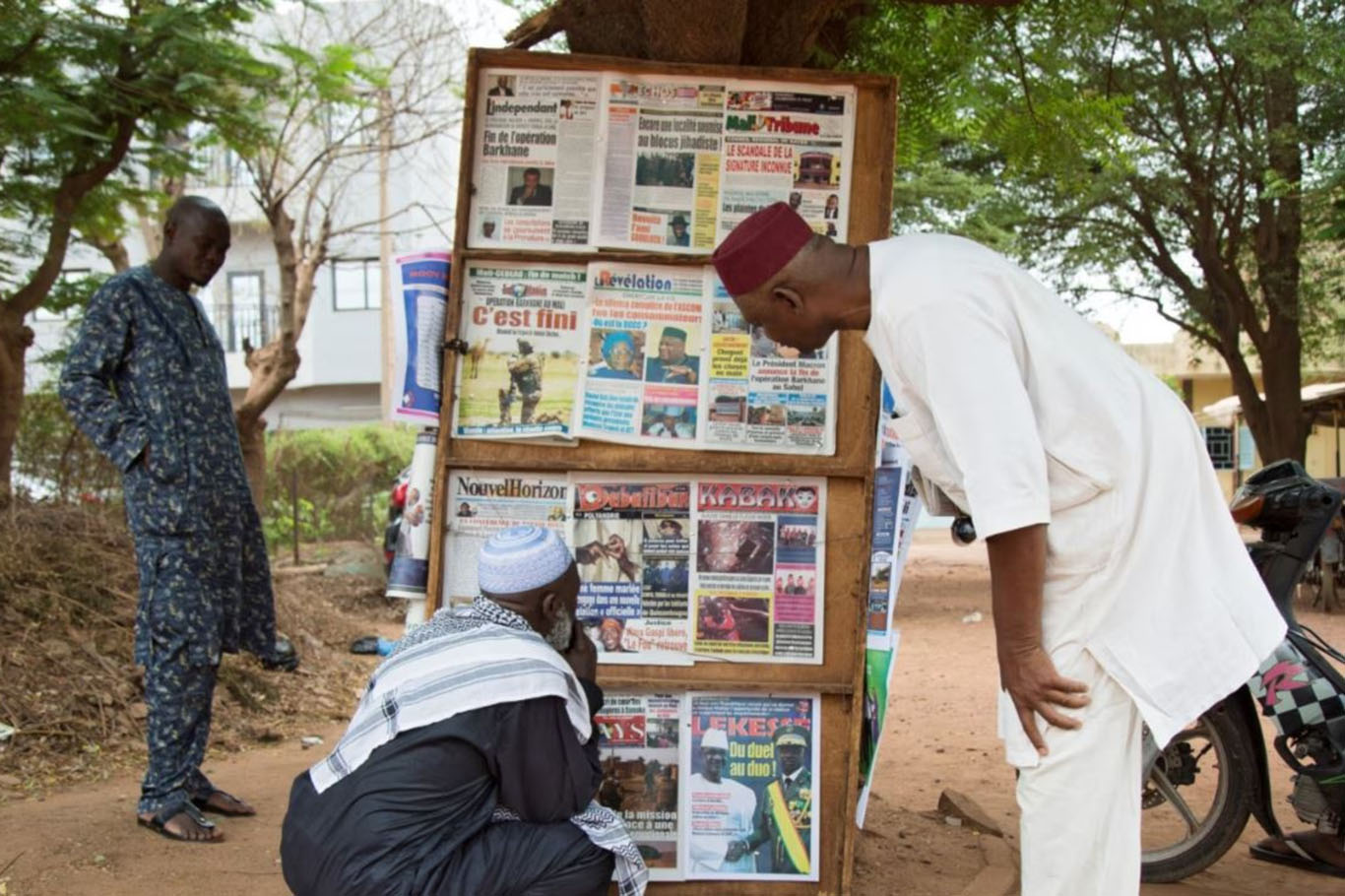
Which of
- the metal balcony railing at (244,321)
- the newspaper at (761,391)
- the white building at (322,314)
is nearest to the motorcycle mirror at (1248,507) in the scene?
the newspaper at (761,391)

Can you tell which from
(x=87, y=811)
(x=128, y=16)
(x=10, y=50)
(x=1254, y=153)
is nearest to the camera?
(x=87, y=811)

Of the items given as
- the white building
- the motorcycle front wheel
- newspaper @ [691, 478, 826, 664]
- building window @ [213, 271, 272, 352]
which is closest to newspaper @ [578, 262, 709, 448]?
newspaper @ [691, 478, 826, 664]

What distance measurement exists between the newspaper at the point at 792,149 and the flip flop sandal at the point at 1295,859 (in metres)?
2.57

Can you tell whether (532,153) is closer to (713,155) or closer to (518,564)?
(713,155)

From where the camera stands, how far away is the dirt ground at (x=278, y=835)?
Result: 4.01 m

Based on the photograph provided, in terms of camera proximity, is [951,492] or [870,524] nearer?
[951,492]

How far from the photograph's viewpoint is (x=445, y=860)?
271cm

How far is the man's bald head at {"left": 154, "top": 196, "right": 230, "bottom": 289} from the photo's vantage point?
14.5 ft

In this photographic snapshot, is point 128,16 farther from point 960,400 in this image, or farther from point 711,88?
point 960,400

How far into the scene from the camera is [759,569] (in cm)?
382

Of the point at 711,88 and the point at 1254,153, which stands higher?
the point at 1254,153

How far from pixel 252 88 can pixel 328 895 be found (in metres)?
7.99

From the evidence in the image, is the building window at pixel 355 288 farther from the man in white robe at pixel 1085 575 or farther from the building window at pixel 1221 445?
the man in white robe at pixel 1085 575

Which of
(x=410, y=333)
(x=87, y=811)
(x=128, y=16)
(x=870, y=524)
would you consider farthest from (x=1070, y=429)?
(x=128, y=16)
